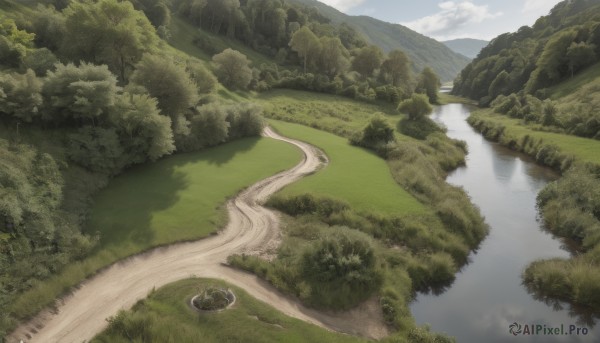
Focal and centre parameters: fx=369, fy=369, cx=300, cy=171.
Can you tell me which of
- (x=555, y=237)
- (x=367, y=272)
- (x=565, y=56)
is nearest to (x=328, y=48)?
(x=565, y=56)

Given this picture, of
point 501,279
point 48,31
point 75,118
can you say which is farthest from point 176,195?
point 48,31

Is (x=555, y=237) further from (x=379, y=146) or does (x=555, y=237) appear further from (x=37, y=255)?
(x=37, y=255)

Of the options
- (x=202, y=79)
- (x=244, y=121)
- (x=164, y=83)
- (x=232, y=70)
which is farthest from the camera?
(x=232, y=70)

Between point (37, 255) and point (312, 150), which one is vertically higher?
point (312, 150)

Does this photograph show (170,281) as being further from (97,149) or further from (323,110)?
(323,110)

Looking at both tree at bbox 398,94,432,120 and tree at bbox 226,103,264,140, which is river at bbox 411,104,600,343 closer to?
tree at bbox 226,103,264,140

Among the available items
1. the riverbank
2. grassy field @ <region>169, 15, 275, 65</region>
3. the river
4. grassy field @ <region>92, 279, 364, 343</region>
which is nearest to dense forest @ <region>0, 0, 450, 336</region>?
grassy field @ <region>92, 279, 364, 343</region>

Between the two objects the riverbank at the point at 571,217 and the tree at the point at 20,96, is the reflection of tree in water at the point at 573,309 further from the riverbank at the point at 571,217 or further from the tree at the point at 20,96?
the tree at the point at 20,96
